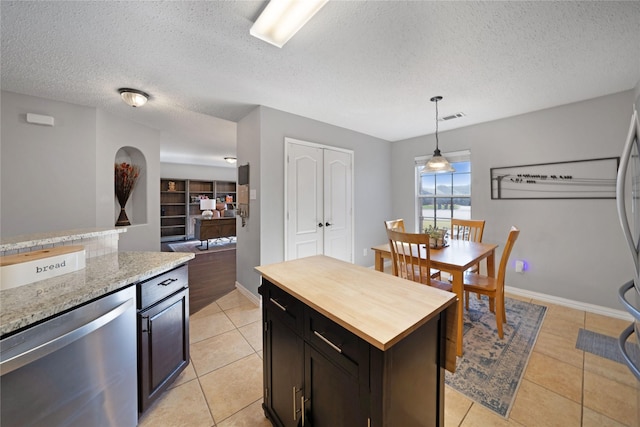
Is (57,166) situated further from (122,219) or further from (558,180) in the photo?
(558,180)

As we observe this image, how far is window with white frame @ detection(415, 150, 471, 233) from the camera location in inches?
152

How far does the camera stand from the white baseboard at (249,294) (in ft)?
10.1

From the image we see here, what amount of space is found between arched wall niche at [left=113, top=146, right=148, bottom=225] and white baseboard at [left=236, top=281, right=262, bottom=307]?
1949 millimetres

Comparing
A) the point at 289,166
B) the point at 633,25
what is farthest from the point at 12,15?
the point at 633,25

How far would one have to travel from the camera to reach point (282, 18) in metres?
1.51

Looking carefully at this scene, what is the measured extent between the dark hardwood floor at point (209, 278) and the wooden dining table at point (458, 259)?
2.37m

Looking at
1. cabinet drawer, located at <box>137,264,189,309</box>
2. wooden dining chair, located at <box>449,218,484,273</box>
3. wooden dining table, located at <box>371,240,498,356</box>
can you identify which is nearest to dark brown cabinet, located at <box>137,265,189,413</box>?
cabinet drawer, located at <box>137,264,189,309</box>

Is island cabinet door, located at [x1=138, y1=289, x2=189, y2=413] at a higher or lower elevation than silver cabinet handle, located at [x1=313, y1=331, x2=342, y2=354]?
lower

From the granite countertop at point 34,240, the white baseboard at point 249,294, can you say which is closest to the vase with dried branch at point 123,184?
the white baseboard at point 249,294

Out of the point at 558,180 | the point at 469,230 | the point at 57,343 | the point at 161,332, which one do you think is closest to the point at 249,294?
the point at 161,332

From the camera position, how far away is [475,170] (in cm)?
367

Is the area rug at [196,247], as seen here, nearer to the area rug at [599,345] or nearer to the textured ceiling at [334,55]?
the textured ceiling at [334,55]

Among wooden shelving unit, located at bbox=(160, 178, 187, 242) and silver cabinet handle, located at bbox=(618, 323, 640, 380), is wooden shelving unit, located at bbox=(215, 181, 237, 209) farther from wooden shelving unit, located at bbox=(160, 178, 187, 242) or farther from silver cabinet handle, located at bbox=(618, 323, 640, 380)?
silver cabinet handle, located at bbox=(618, 323, 640, 380)

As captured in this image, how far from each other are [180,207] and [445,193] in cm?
805
